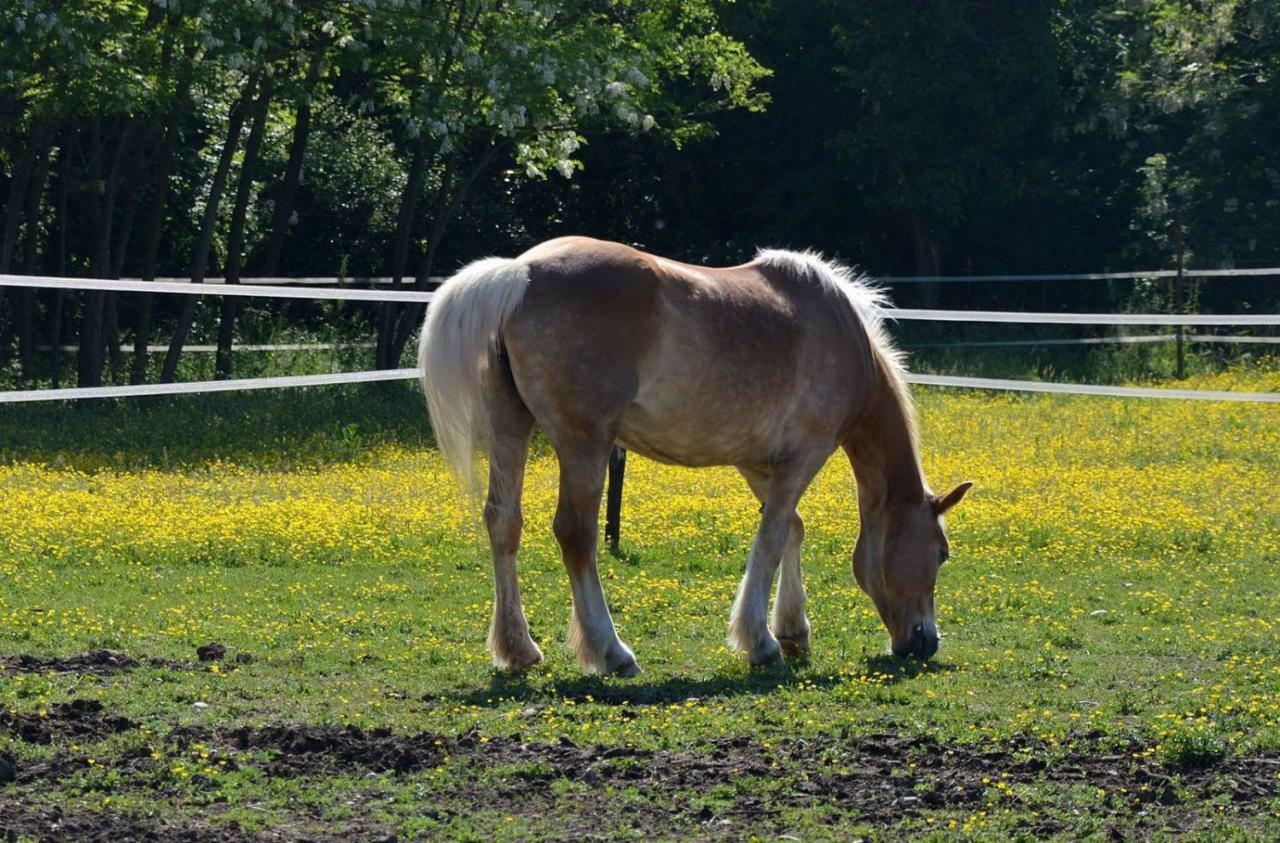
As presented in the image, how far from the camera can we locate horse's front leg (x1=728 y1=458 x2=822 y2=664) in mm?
7086

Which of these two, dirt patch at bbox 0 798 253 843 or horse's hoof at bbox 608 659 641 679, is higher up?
dirt patch at bbox 0 798 253 843

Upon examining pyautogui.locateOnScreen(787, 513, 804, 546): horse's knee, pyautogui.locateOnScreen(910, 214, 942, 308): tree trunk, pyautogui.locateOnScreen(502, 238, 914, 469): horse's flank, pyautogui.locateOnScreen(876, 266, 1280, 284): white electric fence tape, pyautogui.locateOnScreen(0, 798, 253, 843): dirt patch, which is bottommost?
pyautogui.locateOnScreen(0, 798, 253, 843): dirt patch

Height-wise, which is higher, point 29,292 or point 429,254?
point 429,254

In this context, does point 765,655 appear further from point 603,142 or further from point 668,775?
point 603,142

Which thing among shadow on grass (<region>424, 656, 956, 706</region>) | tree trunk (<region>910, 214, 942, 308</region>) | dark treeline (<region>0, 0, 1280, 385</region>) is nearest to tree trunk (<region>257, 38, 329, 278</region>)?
dark treeline (<region>0, 0, 1280, 385</region>)

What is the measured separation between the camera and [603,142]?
2777 cm

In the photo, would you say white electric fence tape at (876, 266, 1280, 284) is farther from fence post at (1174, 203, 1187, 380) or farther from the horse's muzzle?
the horse's muzzle

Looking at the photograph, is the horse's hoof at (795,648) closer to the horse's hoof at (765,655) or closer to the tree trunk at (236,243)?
the horse's hoof at (765,655)

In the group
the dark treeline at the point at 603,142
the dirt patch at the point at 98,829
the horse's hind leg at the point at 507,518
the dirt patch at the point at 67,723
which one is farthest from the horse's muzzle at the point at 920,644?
the dark treeline at the point at 603,142

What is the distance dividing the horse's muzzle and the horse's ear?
0.61 m

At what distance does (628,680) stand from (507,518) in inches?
34.5

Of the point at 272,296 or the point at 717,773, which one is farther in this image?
the point at 272,296

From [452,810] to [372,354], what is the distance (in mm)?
17047

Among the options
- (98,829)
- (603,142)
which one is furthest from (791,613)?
(603,142)
